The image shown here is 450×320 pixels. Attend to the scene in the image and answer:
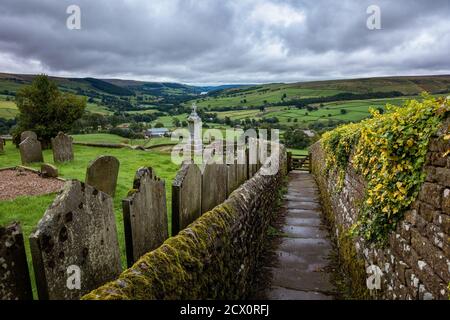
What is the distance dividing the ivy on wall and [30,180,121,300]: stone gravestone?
119 inches

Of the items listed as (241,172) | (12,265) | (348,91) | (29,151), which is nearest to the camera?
(12,265)

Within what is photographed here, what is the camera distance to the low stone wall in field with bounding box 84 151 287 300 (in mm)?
2458

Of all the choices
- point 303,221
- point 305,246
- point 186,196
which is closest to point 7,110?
point 303,221

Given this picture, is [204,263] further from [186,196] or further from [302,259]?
[302,259]

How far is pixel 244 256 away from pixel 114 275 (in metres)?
2.28

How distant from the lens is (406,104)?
381 centimetres

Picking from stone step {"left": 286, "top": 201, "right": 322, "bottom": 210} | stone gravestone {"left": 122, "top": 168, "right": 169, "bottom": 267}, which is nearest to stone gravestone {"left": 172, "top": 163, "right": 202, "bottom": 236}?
stone gravestone {"left": 122, "top": 168, "right": 169, "bottom": 267}

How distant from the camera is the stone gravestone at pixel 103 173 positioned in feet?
22.0

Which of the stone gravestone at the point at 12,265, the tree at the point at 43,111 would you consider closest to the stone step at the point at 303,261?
the stone gravestone at the point at 12,265

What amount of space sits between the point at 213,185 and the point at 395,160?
9.22 feet

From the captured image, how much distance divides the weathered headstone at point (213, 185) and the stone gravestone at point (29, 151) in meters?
12.8

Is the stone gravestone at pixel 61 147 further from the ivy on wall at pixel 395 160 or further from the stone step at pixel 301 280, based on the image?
the ivy on wall at pixel 395 160

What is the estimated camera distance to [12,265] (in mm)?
2209

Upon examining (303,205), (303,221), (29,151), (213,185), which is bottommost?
(303,205)
